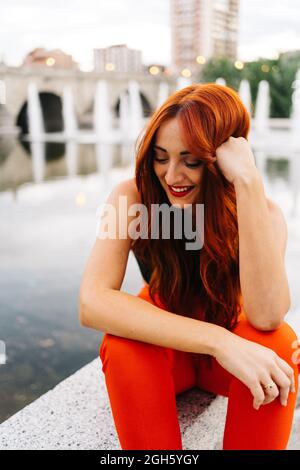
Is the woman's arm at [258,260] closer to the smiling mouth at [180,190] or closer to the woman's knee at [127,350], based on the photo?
the smiling mouth at [180,190]

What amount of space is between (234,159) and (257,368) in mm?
486

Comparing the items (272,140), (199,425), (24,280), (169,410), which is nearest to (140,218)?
(169,410)

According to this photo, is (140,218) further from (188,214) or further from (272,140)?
(272,140)

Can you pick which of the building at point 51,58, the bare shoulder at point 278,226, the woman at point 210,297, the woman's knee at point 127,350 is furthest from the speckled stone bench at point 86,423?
the building at point 51,58

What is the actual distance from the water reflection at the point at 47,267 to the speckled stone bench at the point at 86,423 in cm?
78

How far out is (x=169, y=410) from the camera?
1.06 metres

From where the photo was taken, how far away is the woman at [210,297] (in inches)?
40.9

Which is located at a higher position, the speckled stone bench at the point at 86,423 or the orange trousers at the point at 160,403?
the orange trousers at the point at 160,403

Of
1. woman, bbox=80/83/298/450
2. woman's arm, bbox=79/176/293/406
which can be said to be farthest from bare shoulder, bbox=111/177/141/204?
woman's arm, bbox=79/176/293/406

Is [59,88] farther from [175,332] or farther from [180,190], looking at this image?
[175,332]

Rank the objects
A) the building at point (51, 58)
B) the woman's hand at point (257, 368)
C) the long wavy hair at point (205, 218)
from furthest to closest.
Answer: the building at point (51, 58) < the long wavy hair at point (205, 218) < the woman's hand at point (257, 368)

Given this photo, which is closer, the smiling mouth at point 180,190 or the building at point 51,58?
the smiling mouth at point 180,190

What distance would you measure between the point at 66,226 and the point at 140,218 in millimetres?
4075

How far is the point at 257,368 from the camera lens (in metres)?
1.00
